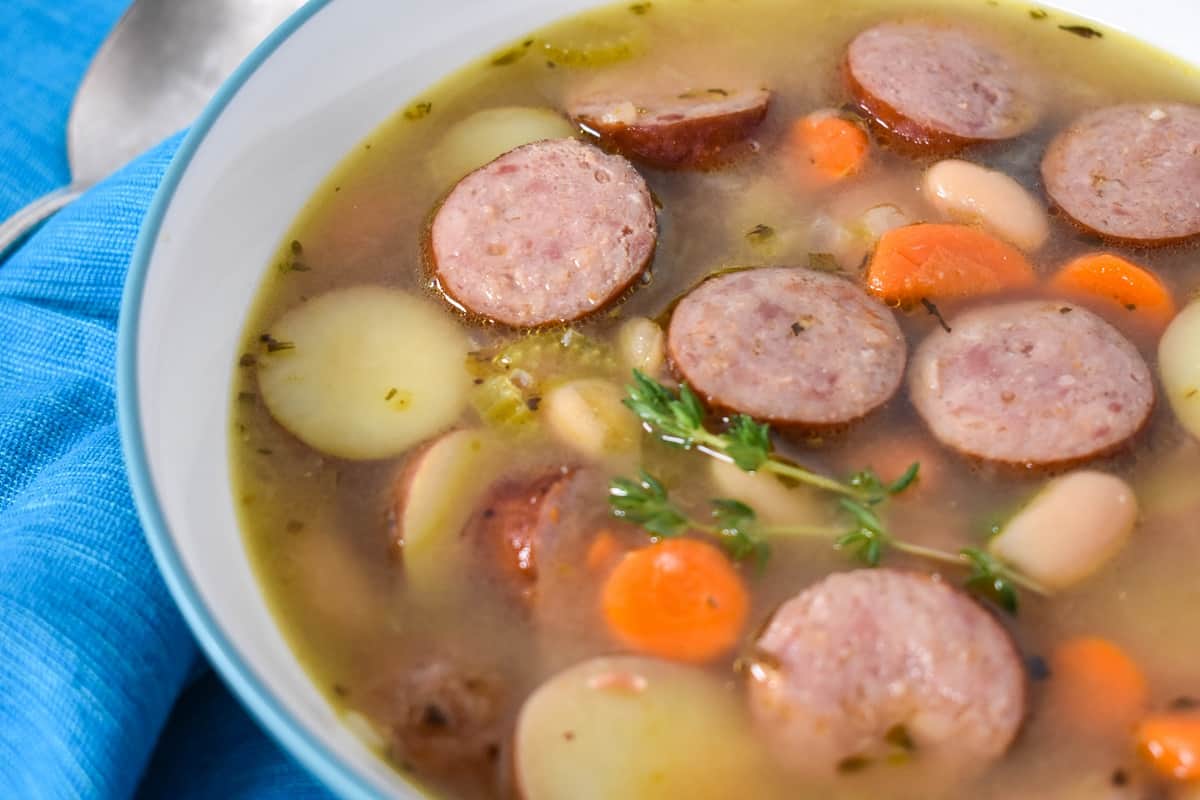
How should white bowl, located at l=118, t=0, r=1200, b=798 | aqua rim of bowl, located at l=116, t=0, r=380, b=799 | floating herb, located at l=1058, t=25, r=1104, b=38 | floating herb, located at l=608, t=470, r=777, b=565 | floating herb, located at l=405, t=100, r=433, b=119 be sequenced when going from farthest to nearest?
floating herb, located at l=1058, t=25, r=1104, b=38 < floating herb, located at l=405, t=100, r=433, b=119 < floating herb, located at l=608, t=470, r=777, b=565 < white bowl, located at l=118, t=0, r=1200, b=798 < aqua rim of bowl, located at l=116, t=0, r=380, b=799

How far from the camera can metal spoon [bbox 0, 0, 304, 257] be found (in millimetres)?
2775

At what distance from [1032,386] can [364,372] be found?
3.51ft

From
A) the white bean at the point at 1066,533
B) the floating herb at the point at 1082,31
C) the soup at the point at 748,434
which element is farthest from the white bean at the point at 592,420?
the floating herb at the point at 1082,31

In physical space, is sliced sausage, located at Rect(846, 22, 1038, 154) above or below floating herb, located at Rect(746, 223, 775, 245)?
above

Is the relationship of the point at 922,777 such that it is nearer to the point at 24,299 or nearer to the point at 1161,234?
the point at 1161,234

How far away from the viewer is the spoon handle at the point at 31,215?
8.59 ft

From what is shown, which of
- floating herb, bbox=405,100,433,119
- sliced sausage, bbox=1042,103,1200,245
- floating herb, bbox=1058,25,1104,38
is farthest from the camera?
floating herb, bbox=1058,25,1104,38

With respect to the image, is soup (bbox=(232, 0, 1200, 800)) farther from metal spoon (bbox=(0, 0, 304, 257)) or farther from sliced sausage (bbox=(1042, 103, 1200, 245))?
metal spoon (bbox=(0, 0, 304, 257))

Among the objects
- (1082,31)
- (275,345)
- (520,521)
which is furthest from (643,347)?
(1082,31)

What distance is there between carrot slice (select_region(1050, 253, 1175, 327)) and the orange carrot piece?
0.95 meters

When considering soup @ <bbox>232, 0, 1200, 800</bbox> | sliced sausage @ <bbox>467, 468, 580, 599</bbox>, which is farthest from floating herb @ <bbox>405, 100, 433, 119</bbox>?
sliced sausage @ <bbox>467, 468, 580, 599</bbox>

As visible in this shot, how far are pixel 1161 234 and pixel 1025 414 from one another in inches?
21.6

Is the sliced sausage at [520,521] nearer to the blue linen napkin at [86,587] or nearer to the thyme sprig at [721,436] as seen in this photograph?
the thyme sprig at [721,436]

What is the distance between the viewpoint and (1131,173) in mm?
2309
